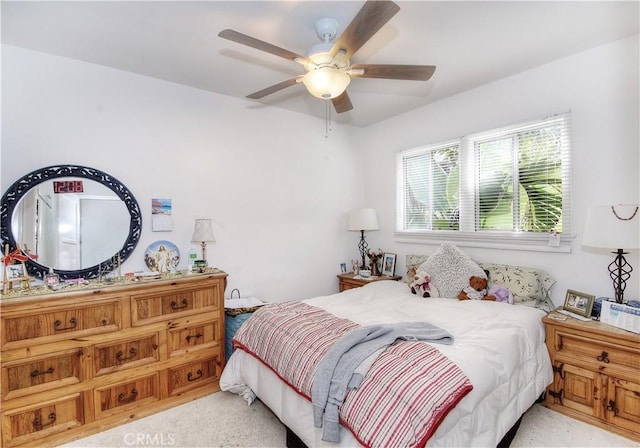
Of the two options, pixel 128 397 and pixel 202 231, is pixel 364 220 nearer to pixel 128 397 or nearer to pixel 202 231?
pixel 202 231

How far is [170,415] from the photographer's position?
7.57 feet

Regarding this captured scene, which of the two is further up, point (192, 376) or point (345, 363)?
point (345, 363)

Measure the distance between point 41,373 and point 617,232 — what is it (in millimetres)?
3921

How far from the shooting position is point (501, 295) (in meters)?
2.72

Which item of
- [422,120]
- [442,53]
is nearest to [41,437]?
[442,53]

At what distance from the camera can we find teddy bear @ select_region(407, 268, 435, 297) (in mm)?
2955

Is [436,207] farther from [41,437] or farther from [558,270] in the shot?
[41,437]

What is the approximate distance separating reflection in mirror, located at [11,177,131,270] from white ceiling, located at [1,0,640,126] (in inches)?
42.0

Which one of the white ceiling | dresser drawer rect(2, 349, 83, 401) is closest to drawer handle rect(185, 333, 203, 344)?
dresser drawer rect(2, 349, 83, 401)

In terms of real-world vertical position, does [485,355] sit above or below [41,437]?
above

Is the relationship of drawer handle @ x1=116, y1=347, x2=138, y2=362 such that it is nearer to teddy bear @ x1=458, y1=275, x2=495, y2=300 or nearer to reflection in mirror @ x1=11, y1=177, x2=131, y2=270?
reflection in mirror @ x1=11, y1=177, x2=131, y2=270

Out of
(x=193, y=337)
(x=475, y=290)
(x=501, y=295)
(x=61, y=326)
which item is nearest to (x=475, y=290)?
(x=475, y=290)

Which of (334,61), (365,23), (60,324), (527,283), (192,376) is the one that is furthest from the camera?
(527,283)

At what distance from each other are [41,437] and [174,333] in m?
0.93
